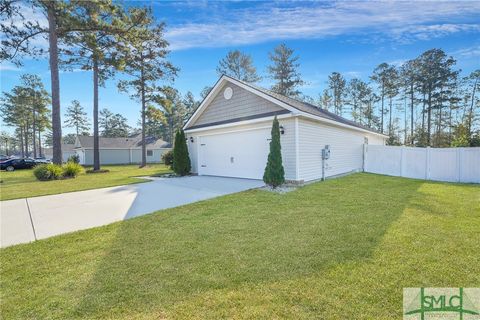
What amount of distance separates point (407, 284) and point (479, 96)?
102 feet

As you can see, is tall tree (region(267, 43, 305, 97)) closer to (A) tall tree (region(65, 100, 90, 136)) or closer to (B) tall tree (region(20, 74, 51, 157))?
(B) tall tree (region(20, 74, 51, 157))

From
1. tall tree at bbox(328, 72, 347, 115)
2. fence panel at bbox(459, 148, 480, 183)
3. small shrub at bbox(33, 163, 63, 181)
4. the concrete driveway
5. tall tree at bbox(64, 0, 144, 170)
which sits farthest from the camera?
tall tree at bbox(328, 72, 347, 115)

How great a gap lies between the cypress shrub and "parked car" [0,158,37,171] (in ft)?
64.4

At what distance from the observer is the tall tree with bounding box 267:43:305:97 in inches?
1037

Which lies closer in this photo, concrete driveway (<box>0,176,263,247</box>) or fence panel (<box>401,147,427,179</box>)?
concrete driveway (<box>0,176,263,247</box>)

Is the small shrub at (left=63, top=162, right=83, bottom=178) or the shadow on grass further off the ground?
the small shrub at (left=63, top=162, right=83, bottom=178)

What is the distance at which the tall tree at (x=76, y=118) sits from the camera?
4653 cm

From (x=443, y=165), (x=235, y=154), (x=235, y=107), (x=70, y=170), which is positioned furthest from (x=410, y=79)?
(x=70, y=170)

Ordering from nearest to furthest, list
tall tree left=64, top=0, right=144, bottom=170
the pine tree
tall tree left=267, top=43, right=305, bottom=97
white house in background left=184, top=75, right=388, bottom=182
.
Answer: the pine tree
white house in background left=184, top=75, right=388, bottom=182
tall tree left=64, top=0, right=144, bottom=170
tall tree left=267, top=43, right=305, bottom=97

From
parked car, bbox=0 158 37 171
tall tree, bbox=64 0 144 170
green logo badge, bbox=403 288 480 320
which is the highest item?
tall tree, bbox=64 0 144 170

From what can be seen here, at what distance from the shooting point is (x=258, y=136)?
10.0 metres

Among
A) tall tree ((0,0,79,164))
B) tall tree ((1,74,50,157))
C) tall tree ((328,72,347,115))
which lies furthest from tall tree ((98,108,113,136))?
tall tree ((328,72,347,115))

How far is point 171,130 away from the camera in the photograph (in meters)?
43.9

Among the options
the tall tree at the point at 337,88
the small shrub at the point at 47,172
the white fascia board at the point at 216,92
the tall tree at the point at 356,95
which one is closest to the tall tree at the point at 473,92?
the tall tree at the point at 356,95
